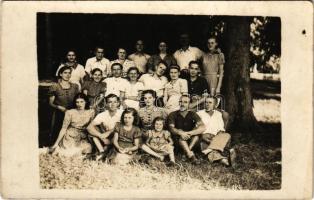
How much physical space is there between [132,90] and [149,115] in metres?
0.23

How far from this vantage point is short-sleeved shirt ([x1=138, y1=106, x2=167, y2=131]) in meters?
3.37

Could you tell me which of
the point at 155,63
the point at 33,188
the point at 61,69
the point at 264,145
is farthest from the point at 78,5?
the point at 264,145

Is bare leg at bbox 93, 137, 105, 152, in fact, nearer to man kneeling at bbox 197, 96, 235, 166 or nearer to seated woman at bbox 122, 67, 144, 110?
seated woman at bbox 122, 67, 144, 110

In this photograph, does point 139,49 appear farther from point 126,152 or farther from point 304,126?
point 304,126

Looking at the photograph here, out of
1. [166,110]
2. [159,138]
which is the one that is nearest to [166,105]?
[166,110]

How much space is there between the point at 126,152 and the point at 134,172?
6.5 inches

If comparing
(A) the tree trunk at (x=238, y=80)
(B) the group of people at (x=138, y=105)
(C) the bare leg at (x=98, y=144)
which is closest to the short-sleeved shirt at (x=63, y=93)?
(B) the group of people at (x=138, y=105)

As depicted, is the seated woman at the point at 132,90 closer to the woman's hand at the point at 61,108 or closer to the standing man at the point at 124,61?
the standing man at the point at 124,61

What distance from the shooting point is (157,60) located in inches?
132

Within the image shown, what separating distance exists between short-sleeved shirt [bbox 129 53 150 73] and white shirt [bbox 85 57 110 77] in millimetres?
192

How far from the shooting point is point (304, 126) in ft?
11.0

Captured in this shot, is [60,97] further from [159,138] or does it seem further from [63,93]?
[159,138]

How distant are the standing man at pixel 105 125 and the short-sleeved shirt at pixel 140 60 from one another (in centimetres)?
29

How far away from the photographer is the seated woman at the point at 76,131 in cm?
336
